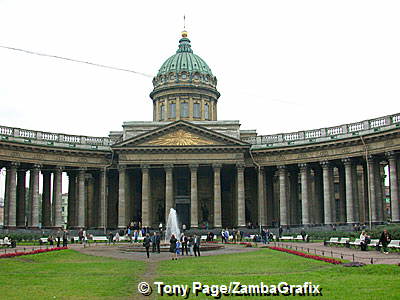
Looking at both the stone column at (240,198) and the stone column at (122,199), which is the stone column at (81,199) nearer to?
the stone column at (122,199)

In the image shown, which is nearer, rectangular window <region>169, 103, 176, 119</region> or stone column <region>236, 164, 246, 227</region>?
stone column <region>236, 164, 246, 227</region>

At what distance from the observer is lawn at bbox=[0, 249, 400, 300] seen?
70.2 ft

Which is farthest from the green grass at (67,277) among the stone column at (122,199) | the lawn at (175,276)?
the stone column at (122,199)

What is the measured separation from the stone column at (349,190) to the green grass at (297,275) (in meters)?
35.9

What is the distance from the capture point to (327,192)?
235 ft

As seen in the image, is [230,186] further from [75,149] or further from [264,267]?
[264,267]

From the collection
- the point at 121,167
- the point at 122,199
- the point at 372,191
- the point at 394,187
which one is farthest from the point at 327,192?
the point at 121,167

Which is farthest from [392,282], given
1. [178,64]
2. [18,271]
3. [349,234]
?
[178,64]

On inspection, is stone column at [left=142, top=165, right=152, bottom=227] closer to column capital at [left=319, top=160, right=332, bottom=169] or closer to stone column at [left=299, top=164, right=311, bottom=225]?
stone column at [left=299, top=164, right=311, bottom=225]

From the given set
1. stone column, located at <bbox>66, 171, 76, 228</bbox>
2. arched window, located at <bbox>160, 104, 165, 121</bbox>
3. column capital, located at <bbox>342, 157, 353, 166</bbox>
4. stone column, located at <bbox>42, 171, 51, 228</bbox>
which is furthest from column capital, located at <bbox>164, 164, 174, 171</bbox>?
A: column capital, located at <bbox>342, 157, 353, 166</bbox>

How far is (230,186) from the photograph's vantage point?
275 ft

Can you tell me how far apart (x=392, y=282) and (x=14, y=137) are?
185 feet

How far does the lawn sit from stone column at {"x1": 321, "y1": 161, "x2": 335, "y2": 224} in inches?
1447

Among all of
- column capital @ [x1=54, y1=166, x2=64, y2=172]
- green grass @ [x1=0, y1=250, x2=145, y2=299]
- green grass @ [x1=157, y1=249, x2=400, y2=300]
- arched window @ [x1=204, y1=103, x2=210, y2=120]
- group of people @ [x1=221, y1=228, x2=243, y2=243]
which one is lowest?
green grass @ [x1=0, y1=250, x2=145, y2=299]
